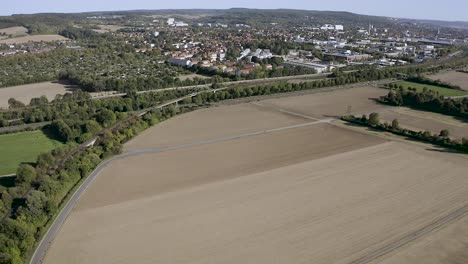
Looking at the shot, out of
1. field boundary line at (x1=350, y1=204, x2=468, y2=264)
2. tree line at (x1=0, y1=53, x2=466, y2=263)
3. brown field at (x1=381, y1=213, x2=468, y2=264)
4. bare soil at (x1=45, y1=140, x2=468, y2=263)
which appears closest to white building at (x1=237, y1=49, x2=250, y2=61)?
tree line at (x1=0, y1=53, x2=466, y2=263)

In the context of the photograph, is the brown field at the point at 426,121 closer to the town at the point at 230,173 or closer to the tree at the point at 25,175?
the town at the point at 230,173

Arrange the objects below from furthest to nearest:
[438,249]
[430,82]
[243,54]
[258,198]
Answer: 1. [243,54]
2. [430,82]
3. [258,198]
4. [438,249]

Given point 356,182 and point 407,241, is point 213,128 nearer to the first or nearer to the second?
point 356,182

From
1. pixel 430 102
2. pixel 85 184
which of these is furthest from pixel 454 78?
pixel 85 184

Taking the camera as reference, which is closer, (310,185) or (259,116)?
(310,185)

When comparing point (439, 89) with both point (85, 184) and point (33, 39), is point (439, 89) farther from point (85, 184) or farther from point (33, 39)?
point (33, 39)

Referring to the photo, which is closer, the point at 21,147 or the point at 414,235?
the point at 414,235

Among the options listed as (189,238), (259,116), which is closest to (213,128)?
(259,116)
